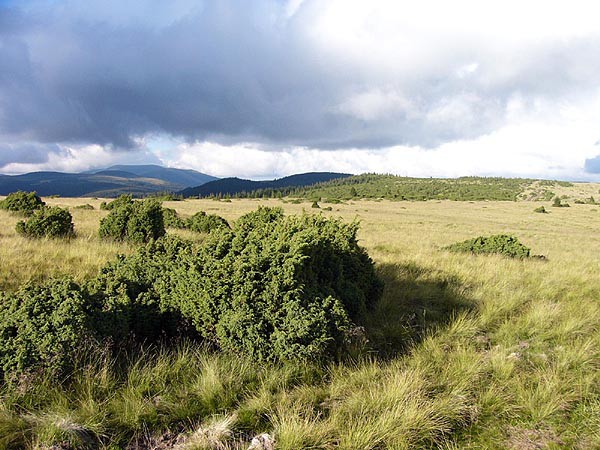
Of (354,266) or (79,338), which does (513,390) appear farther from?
(79,338)

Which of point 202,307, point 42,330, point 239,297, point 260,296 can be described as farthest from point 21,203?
point 260,296

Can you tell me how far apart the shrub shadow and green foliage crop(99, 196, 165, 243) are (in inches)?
259

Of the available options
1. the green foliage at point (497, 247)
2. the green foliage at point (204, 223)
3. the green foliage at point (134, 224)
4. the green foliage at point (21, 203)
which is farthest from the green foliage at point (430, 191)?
the green foliage at point (134, 224)

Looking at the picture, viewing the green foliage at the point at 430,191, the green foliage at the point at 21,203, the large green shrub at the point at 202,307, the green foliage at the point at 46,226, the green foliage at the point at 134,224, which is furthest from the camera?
the green foliage at the point at 430,191

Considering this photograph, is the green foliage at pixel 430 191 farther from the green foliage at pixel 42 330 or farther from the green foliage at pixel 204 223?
the green foliage at pixel 42 330

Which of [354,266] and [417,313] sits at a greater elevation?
[354,266]

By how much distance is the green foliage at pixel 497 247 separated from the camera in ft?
35.8

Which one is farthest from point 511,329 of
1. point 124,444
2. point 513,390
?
point 124,444

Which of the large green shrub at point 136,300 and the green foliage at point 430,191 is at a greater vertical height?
the green foliage at point 430,191

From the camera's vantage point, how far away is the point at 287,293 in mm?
3484

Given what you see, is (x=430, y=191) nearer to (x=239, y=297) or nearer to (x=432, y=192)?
(x=432, y=192)

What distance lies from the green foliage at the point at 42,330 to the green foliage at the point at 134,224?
6577 mm

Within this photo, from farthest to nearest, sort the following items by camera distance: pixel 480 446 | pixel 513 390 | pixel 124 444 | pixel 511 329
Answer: pixel 511 329 < pixel 513 390 < pixel 480 446 < pixel 124 444

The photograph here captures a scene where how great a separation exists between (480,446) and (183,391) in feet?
8.08
